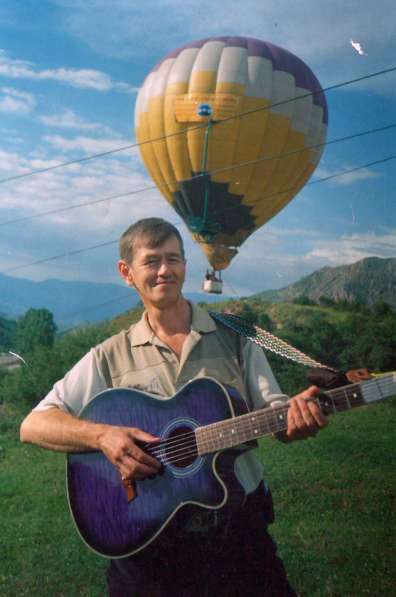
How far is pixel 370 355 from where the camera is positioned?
241cm

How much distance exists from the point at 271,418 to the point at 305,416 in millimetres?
89

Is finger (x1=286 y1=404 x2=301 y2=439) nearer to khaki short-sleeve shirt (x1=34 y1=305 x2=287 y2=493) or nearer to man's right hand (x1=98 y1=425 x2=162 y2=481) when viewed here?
khaki short-sleeve shirt (x1=34 y1=305 x2=287 y2=493)

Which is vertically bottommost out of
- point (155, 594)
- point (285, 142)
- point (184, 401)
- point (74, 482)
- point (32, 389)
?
point (155, 594)

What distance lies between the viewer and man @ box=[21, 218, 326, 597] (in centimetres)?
154

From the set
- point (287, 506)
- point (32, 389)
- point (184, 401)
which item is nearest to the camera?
point (184, 401)

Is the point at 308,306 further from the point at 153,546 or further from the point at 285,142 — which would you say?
the point at 153,546

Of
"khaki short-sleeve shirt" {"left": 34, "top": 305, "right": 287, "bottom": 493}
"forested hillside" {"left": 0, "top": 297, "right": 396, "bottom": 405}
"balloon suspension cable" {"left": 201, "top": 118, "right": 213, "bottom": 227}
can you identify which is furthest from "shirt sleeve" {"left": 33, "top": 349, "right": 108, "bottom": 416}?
"balloon suspension cable" {"left": 201, "top": 118, "right": 213, "bottom": 227}

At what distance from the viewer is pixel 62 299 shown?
2.78 metres

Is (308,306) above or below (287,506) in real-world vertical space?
above

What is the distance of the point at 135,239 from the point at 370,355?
1.21 metres

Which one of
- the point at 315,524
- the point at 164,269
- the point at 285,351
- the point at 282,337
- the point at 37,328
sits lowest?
the point at 315,524

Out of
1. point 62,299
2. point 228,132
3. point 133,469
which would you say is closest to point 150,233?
point 133,469

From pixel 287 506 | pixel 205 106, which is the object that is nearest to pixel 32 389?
pixel 287 506

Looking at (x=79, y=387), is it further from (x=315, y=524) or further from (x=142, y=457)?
(x=315, y=524)
